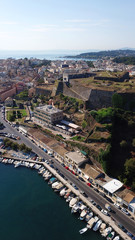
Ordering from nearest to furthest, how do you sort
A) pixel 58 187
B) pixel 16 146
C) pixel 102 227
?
pixel 102 227, pixel 58 187, pixel 16 146

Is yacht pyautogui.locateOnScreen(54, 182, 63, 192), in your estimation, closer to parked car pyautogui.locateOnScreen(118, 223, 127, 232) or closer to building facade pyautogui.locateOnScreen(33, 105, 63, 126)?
parked car pyautogui.locateOnScreen(118, 223, 127, 232)

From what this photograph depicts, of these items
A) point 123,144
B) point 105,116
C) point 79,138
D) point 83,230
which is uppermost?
point 105,116

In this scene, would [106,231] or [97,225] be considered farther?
[97,225]

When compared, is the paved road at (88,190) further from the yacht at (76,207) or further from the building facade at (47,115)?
the building facade at (47,115)

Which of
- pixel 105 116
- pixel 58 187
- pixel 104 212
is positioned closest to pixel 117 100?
pixel 105 116

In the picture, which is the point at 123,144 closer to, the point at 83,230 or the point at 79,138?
the point at 79,138

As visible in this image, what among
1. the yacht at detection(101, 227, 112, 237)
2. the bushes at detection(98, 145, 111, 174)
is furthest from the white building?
the yacht at detection(101, 227, 112, 237)
